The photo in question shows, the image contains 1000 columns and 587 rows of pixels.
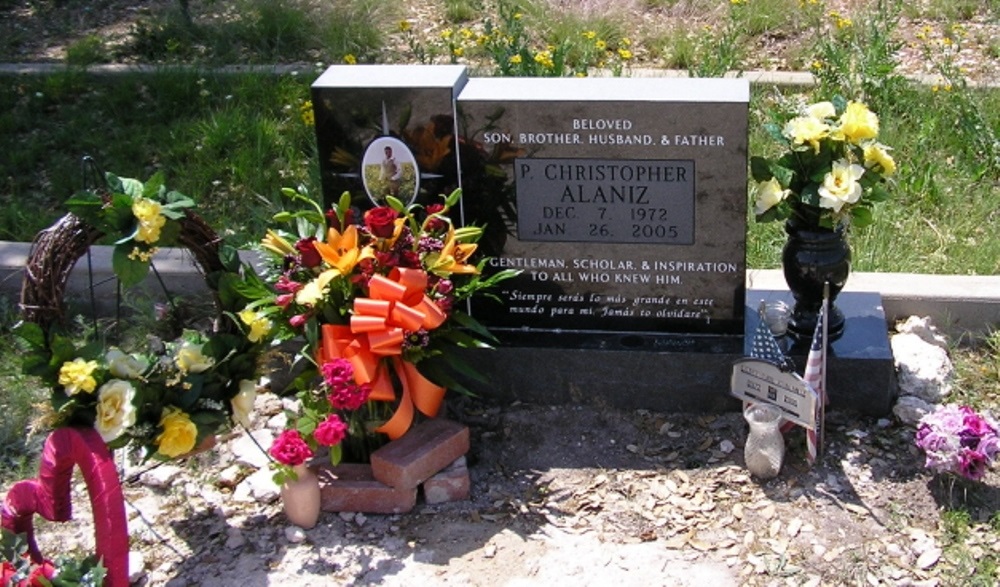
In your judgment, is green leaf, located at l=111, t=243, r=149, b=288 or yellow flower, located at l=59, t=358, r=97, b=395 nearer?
yellow flower, located at l=59, t=358, r=97, b=395

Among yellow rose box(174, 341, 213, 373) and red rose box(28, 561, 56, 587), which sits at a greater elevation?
yellow rose box(174, 341, 213, 373)

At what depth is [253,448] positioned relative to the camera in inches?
181

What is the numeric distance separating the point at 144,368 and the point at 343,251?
0.71 metres

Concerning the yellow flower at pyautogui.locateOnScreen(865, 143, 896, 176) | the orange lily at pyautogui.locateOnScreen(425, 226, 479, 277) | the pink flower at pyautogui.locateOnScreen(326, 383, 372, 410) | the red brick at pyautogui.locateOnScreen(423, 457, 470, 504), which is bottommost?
the red brick at pyautogui.locateOnScreen(423, 457, 470, 504)

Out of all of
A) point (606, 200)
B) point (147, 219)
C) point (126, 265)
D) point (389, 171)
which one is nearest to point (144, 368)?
point (126, 265)

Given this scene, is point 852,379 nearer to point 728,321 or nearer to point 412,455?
point 728,321

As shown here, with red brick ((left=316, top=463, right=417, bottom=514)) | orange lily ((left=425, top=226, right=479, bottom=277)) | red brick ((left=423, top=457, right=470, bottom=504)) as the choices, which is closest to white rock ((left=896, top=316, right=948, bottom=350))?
orange lily ((left=425, top=226, right=479, bottom=277))

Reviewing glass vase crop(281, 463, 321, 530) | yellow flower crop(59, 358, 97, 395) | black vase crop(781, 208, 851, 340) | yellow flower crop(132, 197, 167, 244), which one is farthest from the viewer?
black vase crop(781, 208, 851, 340)

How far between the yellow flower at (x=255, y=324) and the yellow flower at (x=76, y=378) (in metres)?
0.51

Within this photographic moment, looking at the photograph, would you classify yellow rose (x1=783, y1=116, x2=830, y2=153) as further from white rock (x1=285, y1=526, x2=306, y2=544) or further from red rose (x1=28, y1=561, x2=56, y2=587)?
red rose (x1=28, y1=561, x2=56, y2=587)

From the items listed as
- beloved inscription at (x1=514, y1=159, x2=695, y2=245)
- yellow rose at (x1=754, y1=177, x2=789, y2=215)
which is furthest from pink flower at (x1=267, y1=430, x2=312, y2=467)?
yellow rose at (x1=754, y1=177, x2=789, y2=215)

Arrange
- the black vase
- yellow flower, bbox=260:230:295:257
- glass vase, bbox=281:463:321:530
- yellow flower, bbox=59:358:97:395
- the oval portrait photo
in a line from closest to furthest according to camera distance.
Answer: yellow flower, bbox=59:358:97:395, glass vase, bbox=281:463:321:530, yellow flower, bbox=260:230:295:257, the black vase, the oval portrait photo

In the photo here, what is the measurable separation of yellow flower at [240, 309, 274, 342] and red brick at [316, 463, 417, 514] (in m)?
0.51

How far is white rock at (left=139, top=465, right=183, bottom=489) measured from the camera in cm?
443
